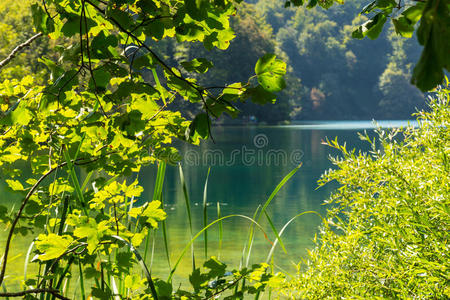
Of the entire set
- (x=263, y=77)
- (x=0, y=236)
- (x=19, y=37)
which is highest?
(x=19, y=37)

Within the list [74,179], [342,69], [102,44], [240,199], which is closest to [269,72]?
[102,44]

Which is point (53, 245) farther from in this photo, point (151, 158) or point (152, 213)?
point (151, 158)

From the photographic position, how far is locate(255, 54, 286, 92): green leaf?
4.39 feet

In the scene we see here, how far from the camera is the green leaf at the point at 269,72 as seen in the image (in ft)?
4.39

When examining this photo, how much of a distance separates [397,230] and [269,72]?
1.42 m

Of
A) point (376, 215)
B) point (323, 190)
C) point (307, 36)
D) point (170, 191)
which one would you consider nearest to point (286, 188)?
point (323, 190)

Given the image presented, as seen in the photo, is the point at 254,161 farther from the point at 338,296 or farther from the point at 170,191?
the point at 338,296

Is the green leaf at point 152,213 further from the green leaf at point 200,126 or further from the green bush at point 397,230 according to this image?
the green bush at point 397,230

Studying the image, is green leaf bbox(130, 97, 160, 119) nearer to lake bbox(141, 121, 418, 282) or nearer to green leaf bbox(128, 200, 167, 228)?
green leaf bbox(128, 200, 167, 228)

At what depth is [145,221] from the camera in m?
1.73

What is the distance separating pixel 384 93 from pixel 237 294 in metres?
85.5

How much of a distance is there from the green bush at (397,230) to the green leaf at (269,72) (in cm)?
116

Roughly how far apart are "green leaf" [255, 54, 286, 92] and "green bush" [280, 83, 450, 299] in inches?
45.6

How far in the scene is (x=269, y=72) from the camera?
4.41 feet
